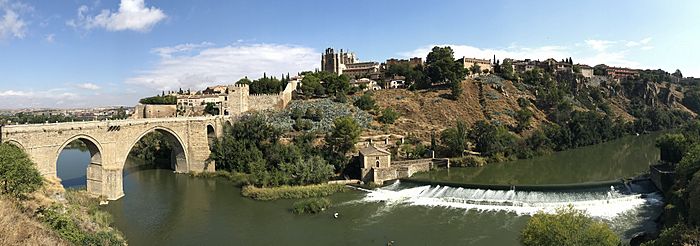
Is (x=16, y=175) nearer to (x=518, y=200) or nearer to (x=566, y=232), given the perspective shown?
(x=566, y=232)

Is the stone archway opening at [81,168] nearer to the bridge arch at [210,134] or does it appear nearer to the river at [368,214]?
the river at [368,214]

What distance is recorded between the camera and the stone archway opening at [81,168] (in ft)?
85.8

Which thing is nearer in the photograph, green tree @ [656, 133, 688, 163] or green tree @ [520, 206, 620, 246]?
green tree @ [520, 206, 620, 246]

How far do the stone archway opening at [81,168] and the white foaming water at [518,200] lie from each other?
15858mm

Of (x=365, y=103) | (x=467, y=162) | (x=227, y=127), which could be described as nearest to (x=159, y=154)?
(x=227, y=127)

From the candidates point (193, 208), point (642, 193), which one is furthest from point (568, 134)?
point (193, 208)

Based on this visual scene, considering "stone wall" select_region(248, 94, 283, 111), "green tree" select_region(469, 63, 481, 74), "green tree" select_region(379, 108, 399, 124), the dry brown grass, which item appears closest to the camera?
the dry brown grass

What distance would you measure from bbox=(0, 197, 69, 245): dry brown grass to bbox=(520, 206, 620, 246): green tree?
12894 millimetres

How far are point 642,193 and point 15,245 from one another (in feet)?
88.8

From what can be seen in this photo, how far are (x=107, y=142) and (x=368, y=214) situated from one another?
16.4 meters

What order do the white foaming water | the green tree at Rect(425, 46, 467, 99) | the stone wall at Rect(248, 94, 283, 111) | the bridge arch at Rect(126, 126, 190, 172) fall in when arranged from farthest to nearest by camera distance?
1. the green tree at Rect(425, 46, 467, 99)
2. the stone wall at Rect(248, 94, 283, 111)
3. the bridge arch at Rect(126, 126, 190, 172)
4. the white foaming water

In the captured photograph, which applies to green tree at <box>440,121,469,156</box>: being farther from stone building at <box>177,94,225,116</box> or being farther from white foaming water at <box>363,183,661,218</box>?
stone building at <box>177,94,225,116</box>

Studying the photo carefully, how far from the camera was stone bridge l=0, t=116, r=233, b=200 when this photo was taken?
2295 centimetres

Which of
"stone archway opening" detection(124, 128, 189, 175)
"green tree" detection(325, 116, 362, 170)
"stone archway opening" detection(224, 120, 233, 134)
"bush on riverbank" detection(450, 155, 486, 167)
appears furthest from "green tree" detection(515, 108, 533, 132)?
"stone archway opening" detection(124, 128, 189, 175)
